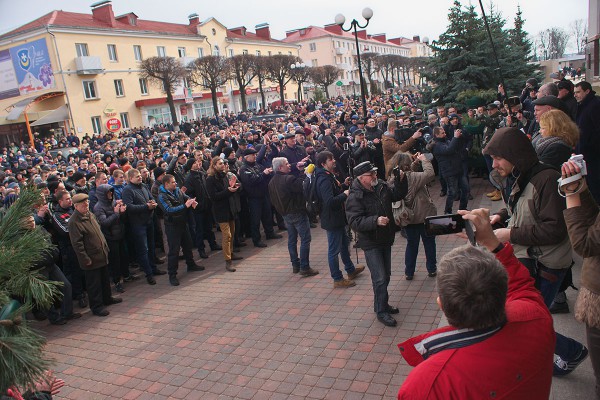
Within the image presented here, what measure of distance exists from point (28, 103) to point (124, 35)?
11718mm

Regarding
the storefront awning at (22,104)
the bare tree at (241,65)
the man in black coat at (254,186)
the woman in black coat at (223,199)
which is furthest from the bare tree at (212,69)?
the woman in black coat at (223,199)

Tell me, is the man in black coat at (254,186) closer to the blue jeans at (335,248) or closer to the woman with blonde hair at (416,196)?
the blue jeans at (335,248)

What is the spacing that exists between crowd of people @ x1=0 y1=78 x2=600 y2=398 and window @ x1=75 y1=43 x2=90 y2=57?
3111 cm

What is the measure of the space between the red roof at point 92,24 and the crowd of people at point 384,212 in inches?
1265

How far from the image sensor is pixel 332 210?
6371 millimetres

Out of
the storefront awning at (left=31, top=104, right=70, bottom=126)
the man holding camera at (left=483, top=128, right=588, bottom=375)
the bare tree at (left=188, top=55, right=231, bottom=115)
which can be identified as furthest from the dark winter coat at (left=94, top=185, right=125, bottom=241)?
the bare tree at (left=188, top=55, right=231, bottom=115)

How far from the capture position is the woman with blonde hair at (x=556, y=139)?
3.91 metres

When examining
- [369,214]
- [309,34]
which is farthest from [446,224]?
[309,34]

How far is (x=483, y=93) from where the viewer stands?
490 inches

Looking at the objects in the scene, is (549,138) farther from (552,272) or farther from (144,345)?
(144,345)

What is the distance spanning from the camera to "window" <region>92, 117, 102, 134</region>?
38.6m

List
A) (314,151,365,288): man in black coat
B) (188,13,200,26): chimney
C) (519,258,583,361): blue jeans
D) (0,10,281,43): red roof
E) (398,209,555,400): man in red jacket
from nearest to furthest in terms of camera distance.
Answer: (398,209,555,400): man in red jacket, (519,258,583,361): blue jeans, (314,151,365,288): man in black coat, (0,10,281,43): red roof, (188,13,200,26): chimney

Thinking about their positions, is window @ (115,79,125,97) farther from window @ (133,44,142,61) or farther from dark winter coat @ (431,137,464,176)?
dark winter coat @ (431,137,464,176)

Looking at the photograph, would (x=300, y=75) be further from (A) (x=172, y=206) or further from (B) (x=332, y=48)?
(A) (x=172, y=206)
